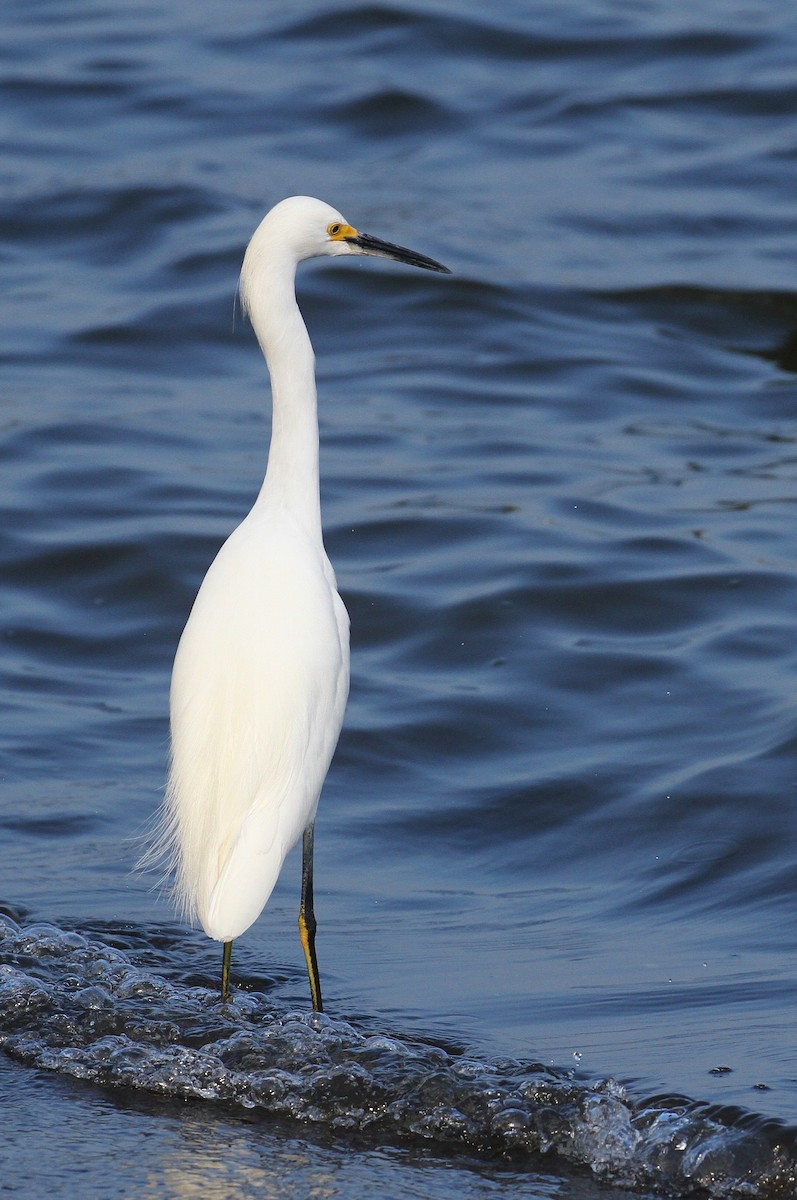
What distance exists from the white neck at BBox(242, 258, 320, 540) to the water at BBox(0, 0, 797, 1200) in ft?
3.75

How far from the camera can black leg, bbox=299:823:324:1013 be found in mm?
4094

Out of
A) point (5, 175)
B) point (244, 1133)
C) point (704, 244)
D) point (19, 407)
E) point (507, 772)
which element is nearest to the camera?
point (244, 1133)

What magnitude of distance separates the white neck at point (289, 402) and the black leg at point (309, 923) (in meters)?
0.74

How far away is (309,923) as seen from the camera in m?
4.23

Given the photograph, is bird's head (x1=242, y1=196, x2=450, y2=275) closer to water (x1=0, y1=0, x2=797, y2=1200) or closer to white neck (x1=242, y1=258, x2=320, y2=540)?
white neck (x1=242, y1=258, x2=320, y2=540)

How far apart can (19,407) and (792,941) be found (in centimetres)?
543

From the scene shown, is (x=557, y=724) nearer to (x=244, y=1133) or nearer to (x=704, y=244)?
(x=244, y=1133)

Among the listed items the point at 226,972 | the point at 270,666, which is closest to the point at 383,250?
the point at 270,666

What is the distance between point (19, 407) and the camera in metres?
8.79

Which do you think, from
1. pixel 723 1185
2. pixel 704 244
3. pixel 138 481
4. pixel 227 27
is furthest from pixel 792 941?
pixel 227 27

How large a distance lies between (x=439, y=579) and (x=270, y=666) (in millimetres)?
3268

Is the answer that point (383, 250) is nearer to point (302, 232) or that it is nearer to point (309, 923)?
point (302, 232)

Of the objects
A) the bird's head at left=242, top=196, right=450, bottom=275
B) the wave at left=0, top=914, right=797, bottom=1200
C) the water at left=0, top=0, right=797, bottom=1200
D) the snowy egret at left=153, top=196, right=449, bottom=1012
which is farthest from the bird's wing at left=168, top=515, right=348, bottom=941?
the bird's head at left=242, top=196, right=450, bottom=275

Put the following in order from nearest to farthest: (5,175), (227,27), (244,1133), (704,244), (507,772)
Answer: (244,1133), (507,772), (704,244), (5,175), (227,27)
